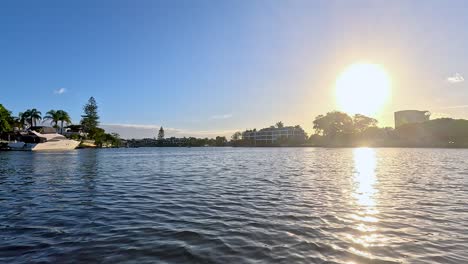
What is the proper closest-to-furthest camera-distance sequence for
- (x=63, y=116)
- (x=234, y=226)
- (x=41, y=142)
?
(x=234, y=226) < (x=41, y=142) < (x=63, y=116)

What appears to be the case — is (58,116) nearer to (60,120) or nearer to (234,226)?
(60,120)

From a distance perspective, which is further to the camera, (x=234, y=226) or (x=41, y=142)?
(x=41, y=142)

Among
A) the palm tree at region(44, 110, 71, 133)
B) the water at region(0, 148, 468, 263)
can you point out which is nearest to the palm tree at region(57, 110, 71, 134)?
the palm tree at region(44, 110, 71, 133)

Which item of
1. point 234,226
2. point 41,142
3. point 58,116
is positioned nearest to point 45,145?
point 41,142

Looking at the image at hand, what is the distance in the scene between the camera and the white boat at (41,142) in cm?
10119

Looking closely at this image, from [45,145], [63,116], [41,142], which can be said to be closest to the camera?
[41,142]

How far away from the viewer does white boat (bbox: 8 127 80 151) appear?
101188 millimetres

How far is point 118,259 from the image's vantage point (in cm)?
689

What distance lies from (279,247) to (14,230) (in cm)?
839

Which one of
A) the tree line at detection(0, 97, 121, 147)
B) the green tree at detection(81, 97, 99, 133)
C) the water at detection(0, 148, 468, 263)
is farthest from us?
the green tree at detection(81, 97, 99, 133)

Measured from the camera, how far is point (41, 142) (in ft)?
344

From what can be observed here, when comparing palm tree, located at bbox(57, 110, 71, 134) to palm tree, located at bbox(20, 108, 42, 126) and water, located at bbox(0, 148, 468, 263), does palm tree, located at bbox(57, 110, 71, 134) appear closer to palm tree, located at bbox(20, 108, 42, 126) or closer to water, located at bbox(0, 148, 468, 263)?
palm tree, located at bbox(20, 108, 42, 126)

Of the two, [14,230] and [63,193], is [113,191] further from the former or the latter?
[14,230]

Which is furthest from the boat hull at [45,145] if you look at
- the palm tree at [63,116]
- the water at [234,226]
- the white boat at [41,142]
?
the water at [234,226]
